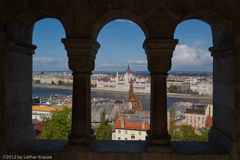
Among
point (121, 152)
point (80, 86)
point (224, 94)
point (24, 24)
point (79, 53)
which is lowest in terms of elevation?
point (121, 152)

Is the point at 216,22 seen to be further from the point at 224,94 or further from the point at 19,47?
the point at 19,47

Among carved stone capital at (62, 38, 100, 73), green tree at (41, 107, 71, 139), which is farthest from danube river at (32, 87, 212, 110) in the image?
carved stone capital at (62, 38, 100, 73)

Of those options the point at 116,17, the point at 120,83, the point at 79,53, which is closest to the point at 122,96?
the point at 120,83

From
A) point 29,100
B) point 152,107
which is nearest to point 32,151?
point 29,100

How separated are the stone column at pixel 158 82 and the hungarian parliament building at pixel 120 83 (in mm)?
83133

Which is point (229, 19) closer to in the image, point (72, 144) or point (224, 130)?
point (224, 130)

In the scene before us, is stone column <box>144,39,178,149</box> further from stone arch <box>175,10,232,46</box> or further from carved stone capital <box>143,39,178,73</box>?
stone arch <box>175,10,232,46</box>

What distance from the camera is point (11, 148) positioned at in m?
4.62

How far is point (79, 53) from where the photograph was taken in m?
4.43

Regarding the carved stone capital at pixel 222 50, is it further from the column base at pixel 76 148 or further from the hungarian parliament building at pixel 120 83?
the hungarian parliament building at pixel 120 83

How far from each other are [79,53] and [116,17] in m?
0.80

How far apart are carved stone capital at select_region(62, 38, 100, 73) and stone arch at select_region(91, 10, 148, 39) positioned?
22cm

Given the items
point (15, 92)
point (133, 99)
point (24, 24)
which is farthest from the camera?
point (133, 99)

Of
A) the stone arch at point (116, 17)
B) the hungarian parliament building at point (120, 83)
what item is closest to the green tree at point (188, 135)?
the stone arch at point (116, 17)
